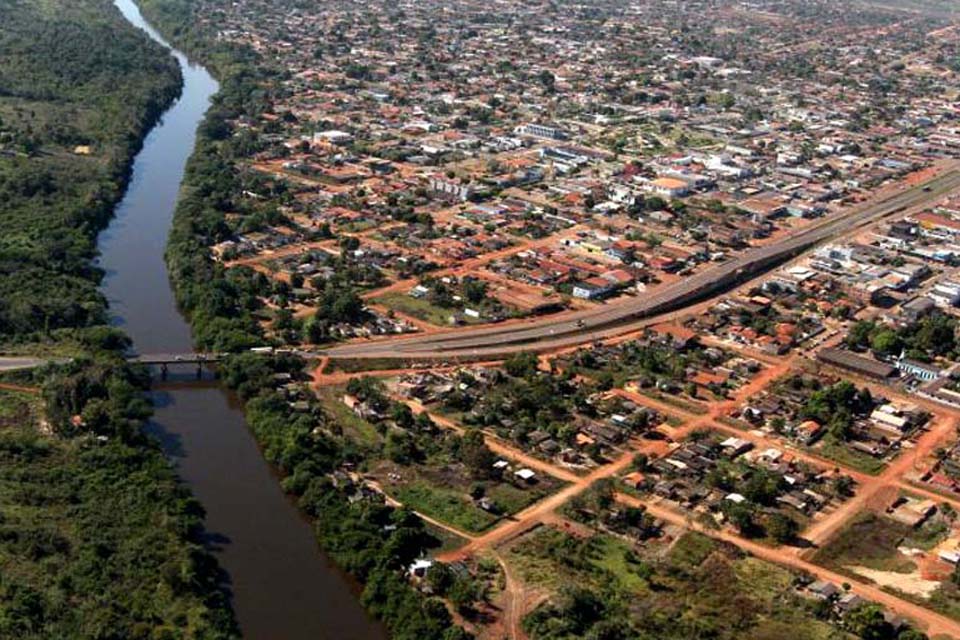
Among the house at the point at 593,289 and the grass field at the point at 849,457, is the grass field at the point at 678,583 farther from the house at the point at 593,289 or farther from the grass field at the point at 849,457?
the house at the point at 593,289

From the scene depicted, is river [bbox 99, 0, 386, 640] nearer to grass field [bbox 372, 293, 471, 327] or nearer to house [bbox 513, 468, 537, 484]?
house [bbox 513, 468, 537, 484]

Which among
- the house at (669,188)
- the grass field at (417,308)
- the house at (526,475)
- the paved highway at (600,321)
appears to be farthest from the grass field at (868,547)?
the house at (669,188)

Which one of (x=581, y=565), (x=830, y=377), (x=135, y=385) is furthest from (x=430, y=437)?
(x=830, y=377)

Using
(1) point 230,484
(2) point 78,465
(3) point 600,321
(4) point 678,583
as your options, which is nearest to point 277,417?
(1) point 230,484

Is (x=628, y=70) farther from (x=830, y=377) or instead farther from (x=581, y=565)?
(x=581, y=565)

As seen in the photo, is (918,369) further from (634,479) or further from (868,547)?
(634,479)

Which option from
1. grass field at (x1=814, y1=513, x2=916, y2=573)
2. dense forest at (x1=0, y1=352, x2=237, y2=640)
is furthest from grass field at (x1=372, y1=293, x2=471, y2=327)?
grass field at (x1=814, y1=513, x2=916, y2=573)
